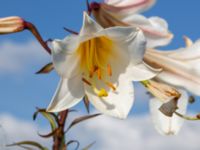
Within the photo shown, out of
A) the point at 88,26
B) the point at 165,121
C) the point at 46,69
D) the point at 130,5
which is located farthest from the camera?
the point at 165,121

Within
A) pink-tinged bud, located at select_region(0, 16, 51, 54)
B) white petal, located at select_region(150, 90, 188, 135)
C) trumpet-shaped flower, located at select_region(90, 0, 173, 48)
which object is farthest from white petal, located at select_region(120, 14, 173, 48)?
pink-tinged bud, located at select_region(0, 16, 51, 54)

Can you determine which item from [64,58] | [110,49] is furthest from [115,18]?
[64,58]

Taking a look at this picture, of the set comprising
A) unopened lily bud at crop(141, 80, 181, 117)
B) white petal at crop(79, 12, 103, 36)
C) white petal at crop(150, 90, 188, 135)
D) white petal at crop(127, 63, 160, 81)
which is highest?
white petal at crop(79, 12, 103, 36)

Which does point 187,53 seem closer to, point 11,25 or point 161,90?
point 161,90

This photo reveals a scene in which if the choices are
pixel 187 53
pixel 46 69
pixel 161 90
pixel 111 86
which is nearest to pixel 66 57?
pixel 46 69

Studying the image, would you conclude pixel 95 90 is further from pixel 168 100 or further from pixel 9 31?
pixel 9 31

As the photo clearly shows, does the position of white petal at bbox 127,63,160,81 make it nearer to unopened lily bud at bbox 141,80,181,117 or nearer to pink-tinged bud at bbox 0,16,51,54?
unopened lily bud at bbox 141,80,181,117

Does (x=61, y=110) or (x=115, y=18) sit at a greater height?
(x=115, y=18)
